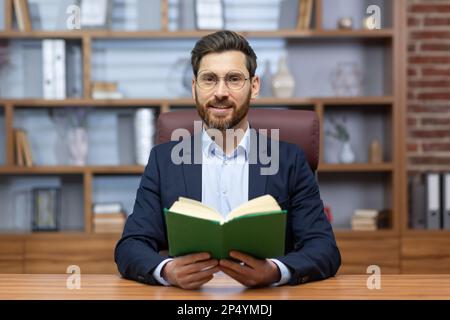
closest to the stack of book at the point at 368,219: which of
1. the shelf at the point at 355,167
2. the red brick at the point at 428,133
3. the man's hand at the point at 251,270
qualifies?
the shelf at the point at 355,167

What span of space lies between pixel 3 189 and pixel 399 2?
87.8 inches

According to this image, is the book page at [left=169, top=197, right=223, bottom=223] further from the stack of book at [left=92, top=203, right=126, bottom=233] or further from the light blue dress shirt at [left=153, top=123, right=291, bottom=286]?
the stack of book at [left=92, top=203, right=126, bottom=233]

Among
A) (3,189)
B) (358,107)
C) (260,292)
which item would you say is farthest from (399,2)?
(260,292)

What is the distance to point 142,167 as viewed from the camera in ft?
12.4

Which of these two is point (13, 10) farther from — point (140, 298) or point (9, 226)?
point (140, 298)

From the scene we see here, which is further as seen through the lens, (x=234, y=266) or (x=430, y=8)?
(x=430, y=8)

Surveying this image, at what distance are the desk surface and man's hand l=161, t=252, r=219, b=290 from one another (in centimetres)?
2

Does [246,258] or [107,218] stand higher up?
[246,258]

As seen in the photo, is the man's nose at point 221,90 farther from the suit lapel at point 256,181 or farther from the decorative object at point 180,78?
the decorative object at point 180,78

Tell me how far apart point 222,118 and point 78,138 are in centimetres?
196

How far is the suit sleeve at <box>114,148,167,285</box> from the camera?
174 cm

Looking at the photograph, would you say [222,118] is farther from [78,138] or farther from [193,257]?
[78,138]

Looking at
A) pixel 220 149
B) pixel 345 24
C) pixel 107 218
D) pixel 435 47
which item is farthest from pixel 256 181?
pixel 435 47

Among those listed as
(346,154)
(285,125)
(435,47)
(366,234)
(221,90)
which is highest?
(435,47)
